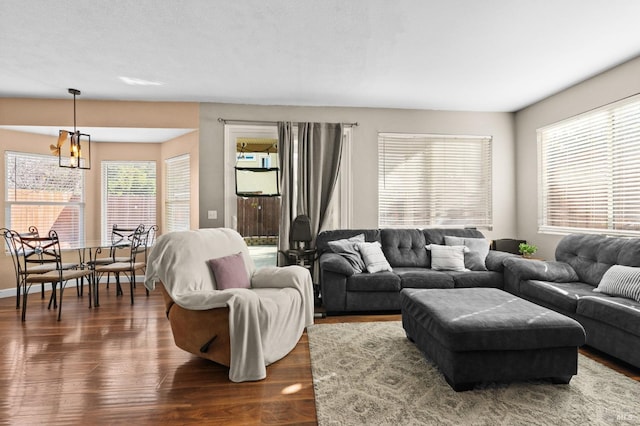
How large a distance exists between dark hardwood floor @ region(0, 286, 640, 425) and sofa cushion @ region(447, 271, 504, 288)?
120 cm

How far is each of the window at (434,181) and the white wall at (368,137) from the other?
12 centimetres

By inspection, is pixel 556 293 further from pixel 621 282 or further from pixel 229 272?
pixel 229 272

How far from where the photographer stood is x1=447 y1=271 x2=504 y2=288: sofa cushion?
158 inches

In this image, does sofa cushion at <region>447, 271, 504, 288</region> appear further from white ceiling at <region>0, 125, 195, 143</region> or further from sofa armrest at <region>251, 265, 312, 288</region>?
white ceiling at <region>0, 125, 195, 143</region>

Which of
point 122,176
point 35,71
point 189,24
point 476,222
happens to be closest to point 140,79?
point 35,71

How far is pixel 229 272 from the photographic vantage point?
302cm

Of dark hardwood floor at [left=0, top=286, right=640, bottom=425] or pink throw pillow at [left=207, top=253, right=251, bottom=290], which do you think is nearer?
dark hardwood floor at [left=0, top=286, right=640, bottom=425]

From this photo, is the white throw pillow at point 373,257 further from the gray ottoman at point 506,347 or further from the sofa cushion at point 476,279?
the gray ottoman at point 506,347

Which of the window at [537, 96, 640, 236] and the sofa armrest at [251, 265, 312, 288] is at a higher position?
the window at [537, 96, 640, 236]

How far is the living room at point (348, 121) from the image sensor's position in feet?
15.6

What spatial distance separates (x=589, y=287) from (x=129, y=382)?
12.9ft

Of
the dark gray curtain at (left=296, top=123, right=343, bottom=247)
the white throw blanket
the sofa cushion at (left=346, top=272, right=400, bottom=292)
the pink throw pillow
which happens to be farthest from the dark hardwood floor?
the dark gray curtain at (left=296, top=123, right=343, bottom=247)

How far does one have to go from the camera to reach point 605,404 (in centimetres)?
210

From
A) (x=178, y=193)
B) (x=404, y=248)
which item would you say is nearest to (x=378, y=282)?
(x=404, y=248)
